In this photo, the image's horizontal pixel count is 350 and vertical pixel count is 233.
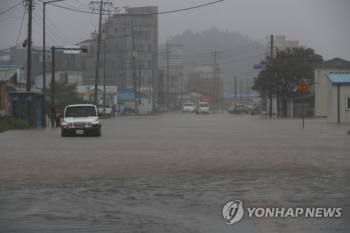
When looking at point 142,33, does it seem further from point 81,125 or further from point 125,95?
point 81,125

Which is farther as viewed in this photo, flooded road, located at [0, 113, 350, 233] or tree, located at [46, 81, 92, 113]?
tree, located at [46, 81, 92, 113]

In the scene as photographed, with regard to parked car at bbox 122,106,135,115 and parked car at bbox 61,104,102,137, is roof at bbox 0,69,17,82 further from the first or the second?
parked car at bbox 122,106,135,115

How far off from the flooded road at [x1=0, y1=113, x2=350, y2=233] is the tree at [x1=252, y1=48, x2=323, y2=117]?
189ft

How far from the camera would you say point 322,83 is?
76.6 metres

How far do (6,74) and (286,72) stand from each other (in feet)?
111

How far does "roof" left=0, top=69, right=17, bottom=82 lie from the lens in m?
59.0

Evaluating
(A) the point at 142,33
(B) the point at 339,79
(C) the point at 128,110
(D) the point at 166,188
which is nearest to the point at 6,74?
(B) the point at 339,79

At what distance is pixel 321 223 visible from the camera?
936 centimetres

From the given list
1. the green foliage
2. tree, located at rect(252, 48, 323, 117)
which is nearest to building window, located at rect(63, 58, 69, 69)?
tree, located at rect(252, 48, 323, 117)

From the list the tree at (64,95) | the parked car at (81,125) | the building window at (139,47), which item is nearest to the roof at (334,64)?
the tree at (64,95)

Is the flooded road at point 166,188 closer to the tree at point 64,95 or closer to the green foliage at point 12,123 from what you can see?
the green foliage at point 12,123

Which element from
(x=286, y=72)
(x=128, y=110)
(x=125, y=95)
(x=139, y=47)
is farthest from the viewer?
(x=139, y=47)

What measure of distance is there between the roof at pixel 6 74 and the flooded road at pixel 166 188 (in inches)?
1464

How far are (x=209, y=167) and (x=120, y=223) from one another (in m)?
8.19
